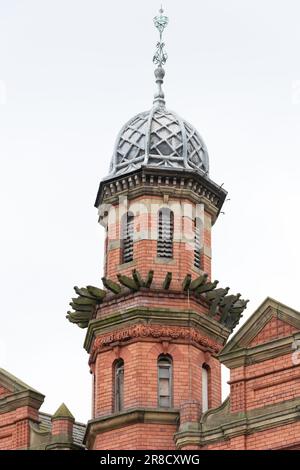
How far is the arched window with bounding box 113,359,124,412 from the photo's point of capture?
2331 inches

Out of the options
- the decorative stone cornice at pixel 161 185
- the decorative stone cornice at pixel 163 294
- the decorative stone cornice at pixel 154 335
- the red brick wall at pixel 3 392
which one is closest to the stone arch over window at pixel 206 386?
the decorative stone cornice at pixel 154 335

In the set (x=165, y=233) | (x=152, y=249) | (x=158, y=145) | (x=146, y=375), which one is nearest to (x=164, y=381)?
(x=146, y=375)

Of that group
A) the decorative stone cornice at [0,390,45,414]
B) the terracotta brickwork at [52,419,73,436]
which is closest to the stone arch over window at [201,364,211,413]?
the terracotta brickwork at [52,419,73,436]

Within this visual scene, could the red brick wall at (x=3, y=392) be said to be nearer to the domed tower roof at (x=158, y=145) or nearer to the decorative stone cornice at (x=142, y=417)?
the decorative stone cornice at (x=142, y=417)

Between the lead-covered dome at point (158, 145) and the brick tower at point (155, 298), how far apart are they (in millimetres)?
48

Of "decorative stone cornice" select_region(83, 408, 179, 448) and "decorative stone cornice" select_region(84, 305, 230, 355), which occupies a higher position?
"decorative stone cornice" select_region(84, 305, 230, 355)

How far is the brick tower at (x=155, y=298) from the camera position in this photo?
5856 cm

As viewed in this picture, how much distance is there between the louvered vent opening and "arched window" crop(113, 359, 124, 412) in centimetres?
477

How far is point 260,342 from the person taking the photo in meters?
55.4

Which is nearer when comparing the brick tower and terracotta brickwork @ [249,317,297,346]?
terracotta brickwork @ [249,317,297,346]

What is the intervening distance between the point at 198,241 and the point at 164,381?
591 centimetres

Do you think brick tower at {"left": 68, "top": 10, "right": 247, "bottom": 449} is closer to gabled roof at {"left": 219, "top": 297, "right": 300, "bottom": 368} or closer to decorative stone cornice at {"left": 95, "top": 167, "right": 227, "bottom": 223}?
decorative stone cornice at {"left": 95, "top": 167, "right": 227, "bottom": 223}

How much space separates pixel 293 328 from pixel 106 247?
1056cm

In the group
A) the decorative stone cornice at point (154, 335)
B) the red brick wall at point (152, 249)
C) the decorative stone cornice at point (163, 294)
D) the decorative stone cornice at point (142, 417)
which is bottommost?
the decorative stone cornice at point (142, 417)
